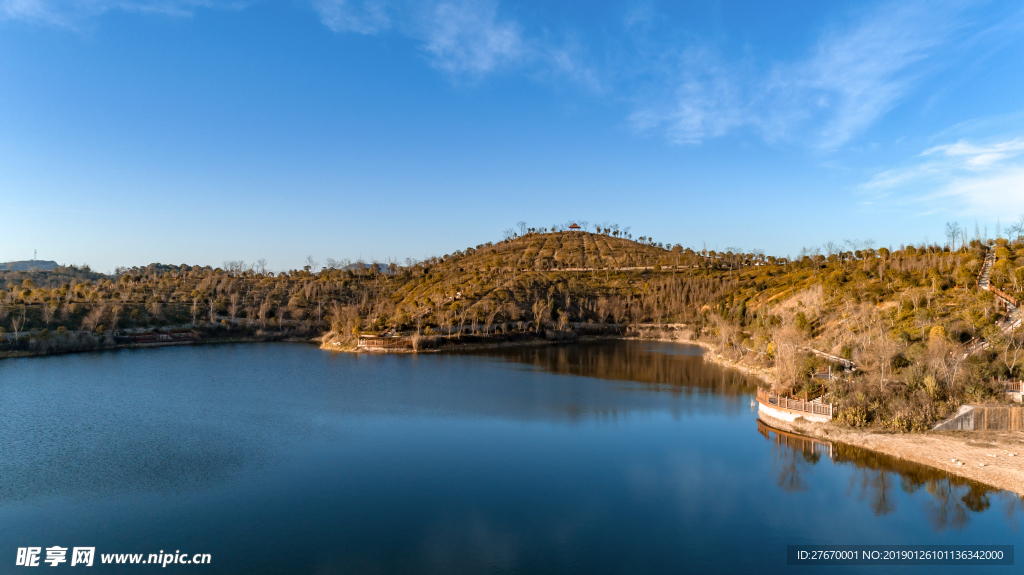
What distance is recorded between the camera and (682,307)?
87.5m

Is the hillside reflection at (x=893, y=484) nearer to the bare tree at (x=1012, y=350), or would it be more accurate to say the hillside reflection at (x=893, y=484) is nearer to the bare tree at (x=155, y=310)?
the bare tree at (x=1012, y=350)

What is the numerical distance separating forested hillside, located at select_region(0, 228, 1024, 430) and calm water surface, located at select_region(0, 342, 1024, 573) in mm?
6728

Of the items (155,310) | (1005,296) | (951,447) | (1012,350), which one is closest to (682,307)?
(1005,296)

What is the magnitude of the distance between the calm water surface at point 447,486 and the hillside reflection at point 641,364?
19.5 ft

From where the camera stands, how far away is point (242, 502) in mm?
17297

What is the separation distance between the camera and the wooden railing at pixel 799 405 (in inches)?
1037

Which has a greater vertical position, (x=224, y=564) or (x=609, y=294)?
(x=609, y=294)

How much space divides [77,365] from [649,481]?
167 ft

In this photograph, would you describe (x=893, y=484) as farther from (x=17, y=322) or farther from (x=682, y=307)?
(x=17, y=322)

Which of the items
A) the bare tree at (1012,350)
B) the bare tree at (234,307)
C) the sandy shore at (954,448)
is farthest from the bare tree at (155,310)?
the bare tree at (1012,350)

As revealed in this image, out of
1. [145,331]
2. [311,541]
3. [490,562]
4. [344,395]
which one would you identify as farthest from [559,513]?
[145,331]

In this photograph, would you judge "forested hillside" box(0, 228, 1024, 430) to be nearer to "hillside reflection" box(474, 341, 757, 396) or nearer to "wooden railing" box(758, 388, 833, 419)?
"wooden railing" box(758, 388, 833, 419)

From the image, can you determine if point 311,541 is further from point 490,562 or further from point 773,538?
point 773,538

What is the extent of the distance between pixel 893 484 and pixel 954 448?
4717 mm
